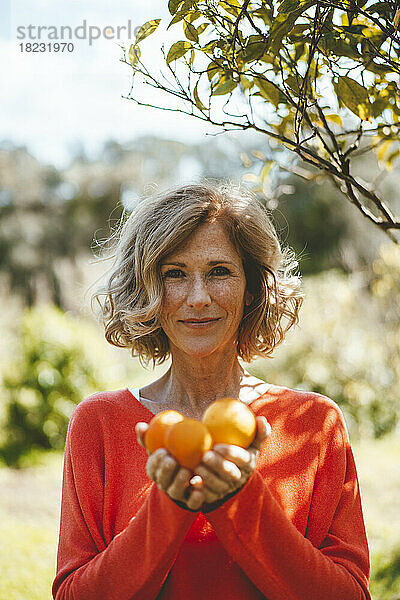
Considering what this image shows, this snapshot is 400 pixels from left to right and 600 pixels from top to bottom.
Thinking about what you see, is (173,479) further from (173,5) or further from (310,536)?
(173,5)

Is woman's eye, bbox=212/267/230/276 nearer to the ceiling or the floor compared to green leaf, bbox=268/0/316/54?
nearer to the floor

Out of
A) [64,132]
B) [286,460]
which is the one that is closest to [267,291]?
[286,460]

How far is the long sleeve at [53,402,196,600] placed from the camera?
132 centimetres

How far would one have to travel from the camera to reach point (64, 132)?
21.3 metres

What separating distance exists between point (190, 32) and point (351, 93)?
1.25 ft

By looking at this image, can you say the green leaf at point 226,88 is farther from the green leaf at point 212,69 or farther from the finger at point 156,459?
the finger at point 156,459

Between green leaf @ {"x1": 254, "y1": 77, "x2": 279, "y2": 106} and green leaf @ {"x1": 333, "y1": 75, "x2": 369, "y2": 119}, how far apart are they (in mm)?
138

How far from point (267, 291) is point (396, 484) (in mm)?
5267

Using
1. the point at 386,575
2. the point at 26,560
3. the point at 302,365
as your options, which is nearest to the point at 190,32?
the point at 386,575

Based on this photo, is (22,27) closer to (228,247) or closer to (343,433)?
(228,247)

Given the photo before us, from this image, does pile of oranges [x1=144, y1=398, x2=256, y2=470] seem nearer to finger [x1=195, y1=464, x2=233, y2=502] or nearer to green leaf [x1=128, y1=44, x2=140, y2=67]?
finger [x1=195, y1=464, x2=233, y2=502]

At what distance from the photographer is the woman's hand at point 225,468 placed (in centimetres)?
117

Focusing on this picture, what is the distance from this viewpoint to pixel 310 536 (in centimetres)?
164

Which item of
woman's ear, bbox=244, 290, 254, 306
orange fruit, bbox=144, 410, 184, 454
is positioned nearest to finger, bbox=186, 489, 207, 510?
orange fruit, bbox=144, 410, 184, 454
